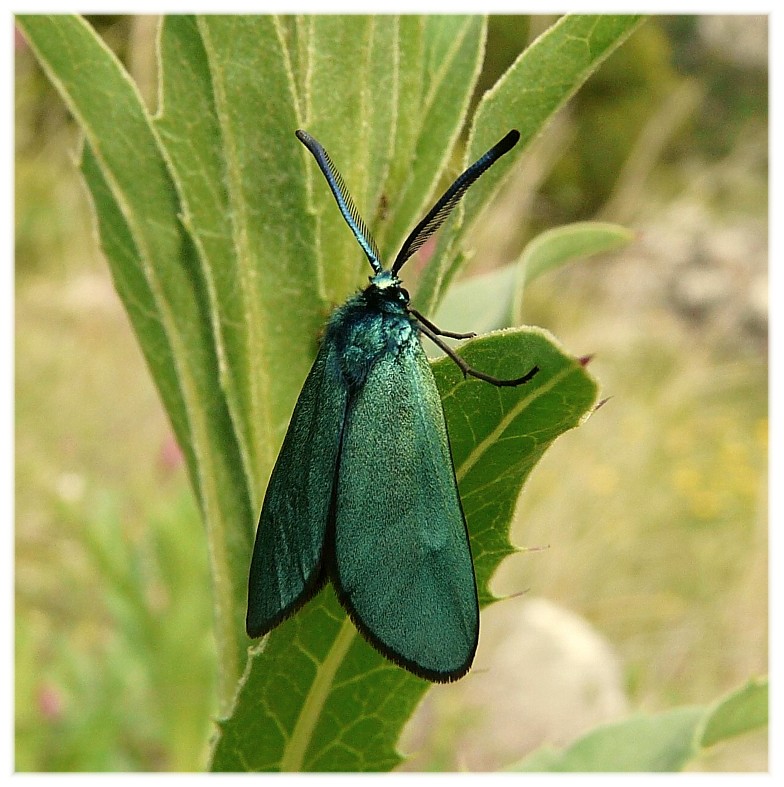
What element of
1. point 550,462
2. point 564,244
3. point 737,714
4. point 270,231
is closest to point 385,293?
point 270,231

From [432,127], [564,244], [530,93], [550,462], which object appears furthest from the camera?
[550,462]

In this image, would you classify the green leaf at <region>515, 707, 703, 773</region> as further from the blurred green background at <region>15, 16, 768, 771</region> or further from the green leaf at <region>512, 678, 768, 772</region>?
the blurred green background at <region>15, 16, 768, 771</region>

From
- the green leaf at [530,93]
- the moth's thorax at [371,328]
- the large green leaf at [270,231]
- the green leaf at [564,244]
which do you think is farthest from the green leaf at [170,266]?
the green leaf at [564,244]

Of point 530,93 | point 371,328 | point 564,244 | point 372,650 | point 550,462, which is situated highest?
point 530,93

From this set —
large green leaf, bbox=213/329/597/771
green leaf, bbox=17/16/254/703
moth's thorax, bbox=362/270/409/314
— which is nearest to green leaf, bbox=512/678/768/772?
large green leaf, bbox=213/329/597/771

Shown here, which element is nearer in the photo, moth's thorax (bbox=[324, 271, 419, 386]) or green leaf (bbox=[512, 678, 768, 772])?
moth's thorax (bbox=[324, 271, 419, 386])

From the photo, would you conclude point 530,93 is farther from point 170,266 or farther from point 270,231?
point 170,266
